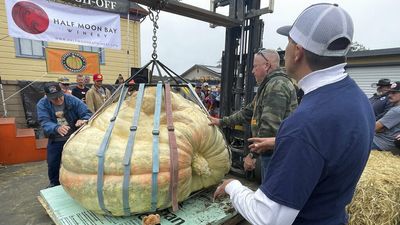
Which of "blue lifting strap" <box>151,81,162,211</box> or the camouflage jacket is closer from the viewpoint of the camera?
"blue lifting strap" <box>151,81,162,211</box>

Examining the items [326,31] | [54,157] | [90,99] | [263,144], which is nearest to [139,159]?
[263,144]

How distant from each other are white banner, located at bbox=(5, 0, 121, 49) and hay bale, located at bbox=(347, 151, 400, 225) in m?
5.51

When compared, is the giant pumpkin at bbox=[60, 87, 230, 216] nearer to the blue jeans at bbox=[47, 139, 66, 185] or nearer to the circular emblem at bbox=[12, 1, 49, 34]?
the blue jeans at bbox=[47, 139, 66, 185]

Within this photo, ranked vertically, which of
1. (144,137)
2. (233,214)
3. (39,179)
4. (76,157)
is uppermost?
(144,137)

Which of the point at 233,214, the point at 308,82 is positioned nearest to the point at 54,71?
the point at 233,214

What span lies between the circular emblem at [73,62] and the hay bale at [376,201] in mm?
7594

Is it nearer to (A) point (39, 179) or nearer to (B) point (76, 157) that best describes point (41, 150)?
(A) point (39, 179)

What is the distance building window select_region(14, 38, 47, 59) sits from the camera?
710 cm

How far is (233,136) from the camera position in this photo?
402 cm

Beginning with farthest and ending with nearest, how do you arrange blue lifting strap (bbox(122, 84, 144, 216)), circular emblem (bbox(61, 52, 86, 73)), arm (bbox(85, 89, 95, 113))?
circular emblem (bbox(61, 52, 86, 73)), arm (bbox(85, 89, 95, 113)), blue lifting strap (bbox(122, 84, 144, 216))

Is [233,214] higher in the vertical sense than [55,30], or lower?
lower

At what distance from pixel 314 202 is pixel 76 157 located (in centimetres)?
179

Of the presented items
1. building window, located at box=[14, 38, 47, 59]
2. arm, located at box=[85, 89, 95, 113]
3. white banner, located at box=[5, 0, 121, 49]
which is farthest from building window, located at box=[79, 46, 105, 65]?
arm, located at box=[85, 89, 95, 113]

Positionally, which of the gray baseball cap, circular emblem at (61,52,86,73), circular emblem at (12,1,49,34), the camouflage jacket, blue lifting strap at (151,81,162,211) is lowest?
blue lifting strap at (151,81,162,211)
